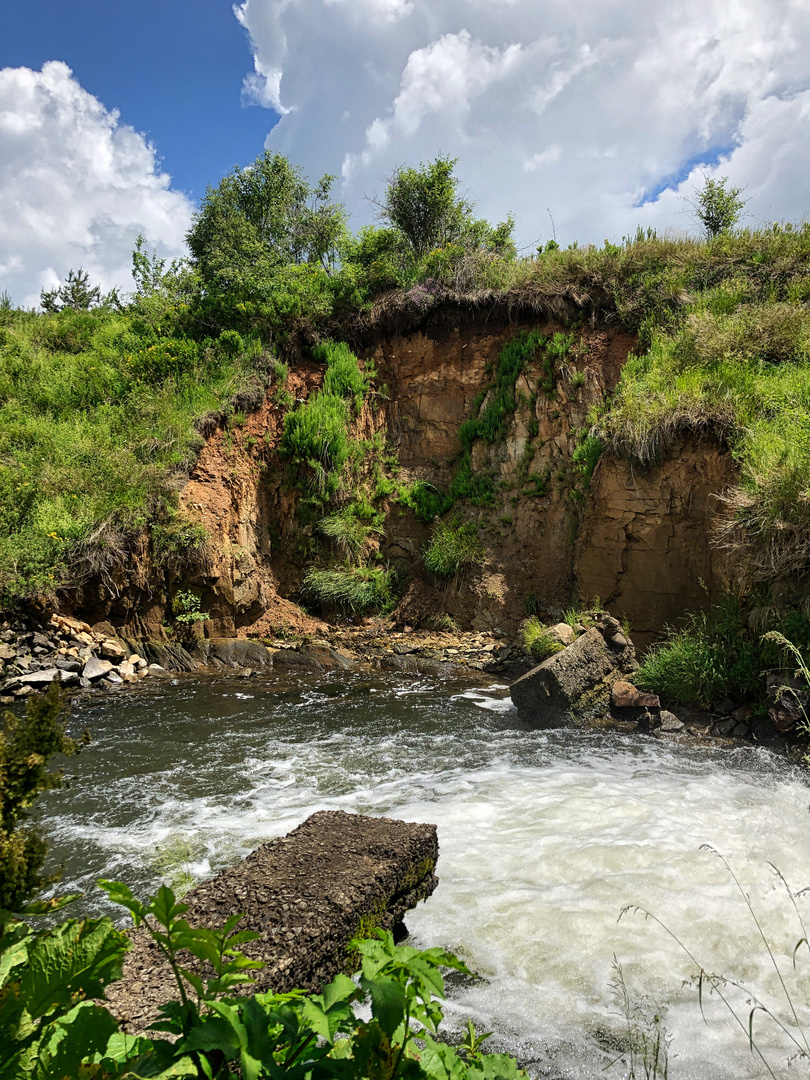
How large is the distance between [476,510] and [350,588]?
3.18 meters

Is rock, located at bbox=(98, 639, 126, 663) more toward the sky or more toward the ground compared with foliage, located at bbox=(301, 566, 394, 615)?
more toward the ground

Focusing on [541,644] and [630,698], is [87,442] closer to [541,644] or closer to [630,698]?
[541,644]

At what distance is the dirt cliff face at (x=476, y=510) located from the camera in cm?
996

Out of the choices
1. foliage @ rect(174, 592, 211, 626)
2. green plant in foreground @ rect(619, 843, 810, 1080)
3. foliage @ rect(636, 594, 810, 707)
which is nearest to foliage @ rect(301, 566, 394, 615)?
foliage @ rect(174, 592, 211, 626)

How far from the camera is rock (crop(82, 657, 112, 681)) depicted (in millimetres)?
9430

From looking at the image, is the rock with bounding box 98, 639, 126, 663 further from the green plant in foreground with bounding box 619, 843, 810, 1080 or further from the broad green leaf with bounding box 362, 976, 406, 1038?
the broad green leaf with bounding box 362, 976, 406, 1038

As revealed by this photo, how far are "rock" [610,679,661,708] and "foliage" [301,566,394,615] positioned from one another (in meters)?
6.21

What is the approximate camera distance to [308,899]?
2732 mm

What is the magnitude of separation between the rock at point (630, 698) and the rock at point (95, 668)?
7.37 m

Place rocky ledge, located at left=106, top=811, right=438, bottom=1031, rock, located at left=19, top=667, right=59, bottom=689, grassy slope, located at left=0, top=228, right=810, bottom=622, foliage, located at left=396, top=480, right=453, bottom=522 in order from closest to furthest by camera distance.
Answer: rocky ledge, located at left=106, top=811, right=438, bottom=1031, rock, located at left=19, top=667, right=59, bottom=689, grassy slope, located at left=0, top=228, right=810, bottom=622, foliage, located at left=396, top=480, right=453, bottom=522

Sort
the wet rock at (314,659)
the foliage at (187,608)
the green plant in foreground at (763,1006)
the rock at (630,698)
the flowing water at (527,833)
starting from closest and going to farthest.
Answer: the green plant in foreground at (763,1006), the flowing water at (527,833), the rock at (630,698), the wet rock at (314,659), the foliage at (187,608)

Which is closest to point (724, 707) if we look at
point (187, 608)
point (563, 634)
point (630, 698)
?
point (630, 698)

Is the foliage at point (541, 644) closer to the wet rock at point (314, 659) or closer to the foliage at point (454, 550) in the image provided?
the foliage at point (454, 550)

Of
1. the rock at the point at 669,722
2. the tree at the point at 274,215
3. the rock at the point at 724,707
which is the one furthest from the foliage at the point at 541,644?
the tree at the point at 274,215
